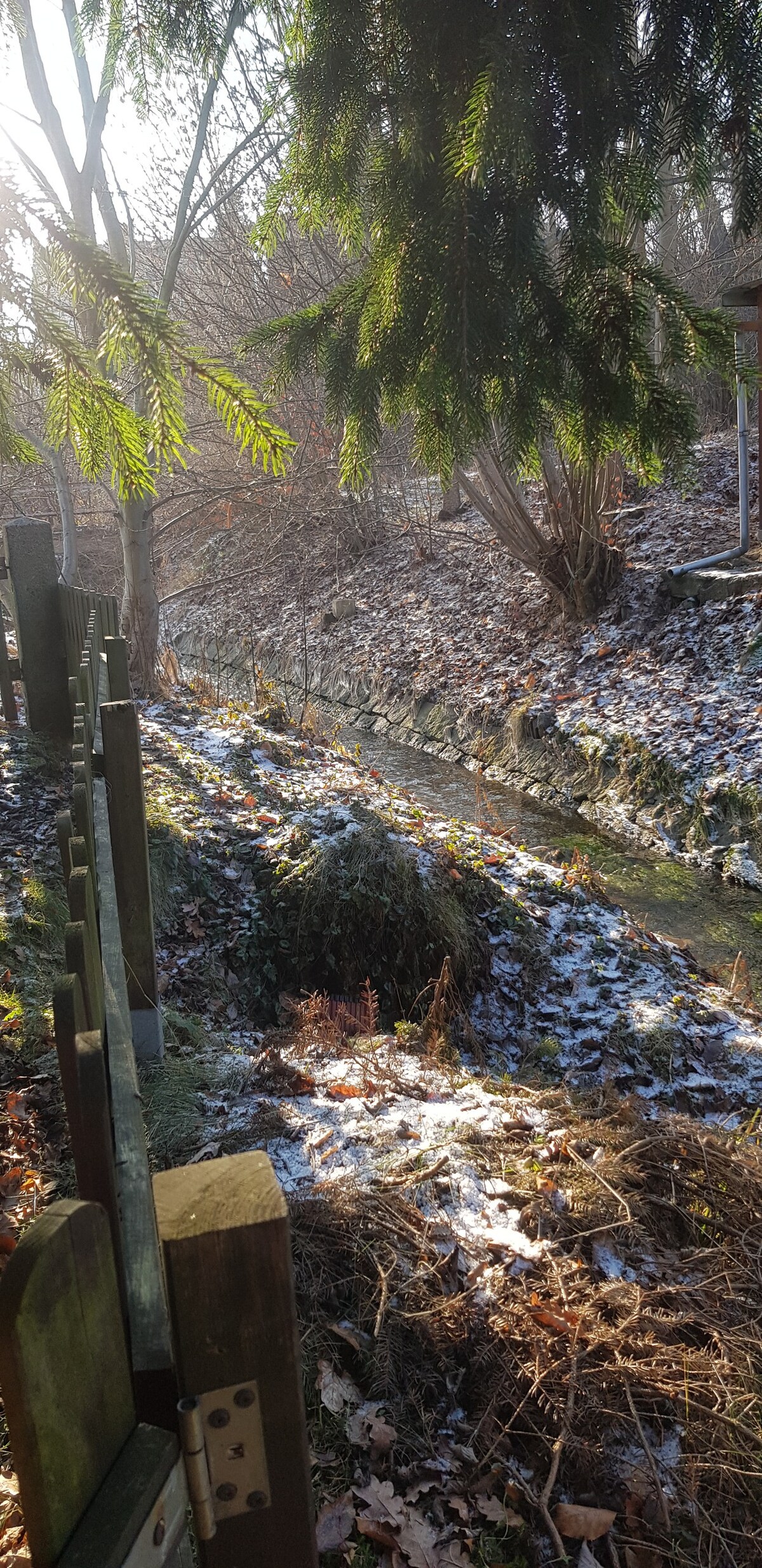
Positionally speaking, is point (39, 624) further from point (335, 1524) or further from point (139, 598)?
point (335, 1524)

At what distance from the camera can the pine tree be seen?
9.47 ft

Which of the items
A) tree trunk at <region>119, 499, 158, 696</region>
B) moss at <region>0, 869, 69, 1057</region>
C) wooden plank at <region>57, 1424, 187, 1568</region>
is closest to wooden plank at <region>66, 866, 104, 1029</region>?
wooden plank at <region>57, 1424, 187, 1568</region>

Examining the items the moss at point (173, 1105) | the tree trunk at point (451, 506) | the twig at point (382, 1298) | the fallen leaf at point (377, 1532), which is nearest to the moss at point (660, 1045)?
the moss at point (173, 1105)

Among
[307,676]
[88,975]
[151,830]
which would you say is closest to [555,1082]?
[151,830]

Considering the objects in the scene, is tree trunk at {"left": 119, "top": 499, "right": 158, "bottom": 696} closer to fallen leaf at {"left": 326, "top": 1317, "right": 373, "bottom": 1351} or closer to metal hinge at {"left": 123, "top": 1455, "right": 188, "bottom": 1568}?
fallen leaf at {"left": 326, "top": 1317, "right": 373, "bottom": 1351}

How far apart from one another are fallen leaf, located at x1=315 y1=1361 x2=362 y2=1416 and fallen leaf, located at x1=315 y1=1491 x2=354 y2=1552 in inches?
8.1

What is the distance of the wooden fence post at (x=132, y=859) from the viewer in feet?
9.75

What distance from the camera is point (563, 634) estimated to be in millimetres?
12070

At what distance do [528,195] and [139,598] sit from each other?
7752mm

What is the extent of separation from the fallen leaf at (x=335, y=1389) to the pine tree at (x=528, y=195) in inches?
107

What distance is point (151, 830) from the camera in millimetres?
5613

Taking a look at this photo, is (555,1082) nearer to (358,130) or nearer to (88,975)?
(88,975)

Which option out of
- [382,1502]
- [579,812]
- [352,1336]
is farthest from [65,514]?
[382,1502]

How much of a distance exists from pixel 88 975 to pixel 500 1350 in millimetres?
1725
